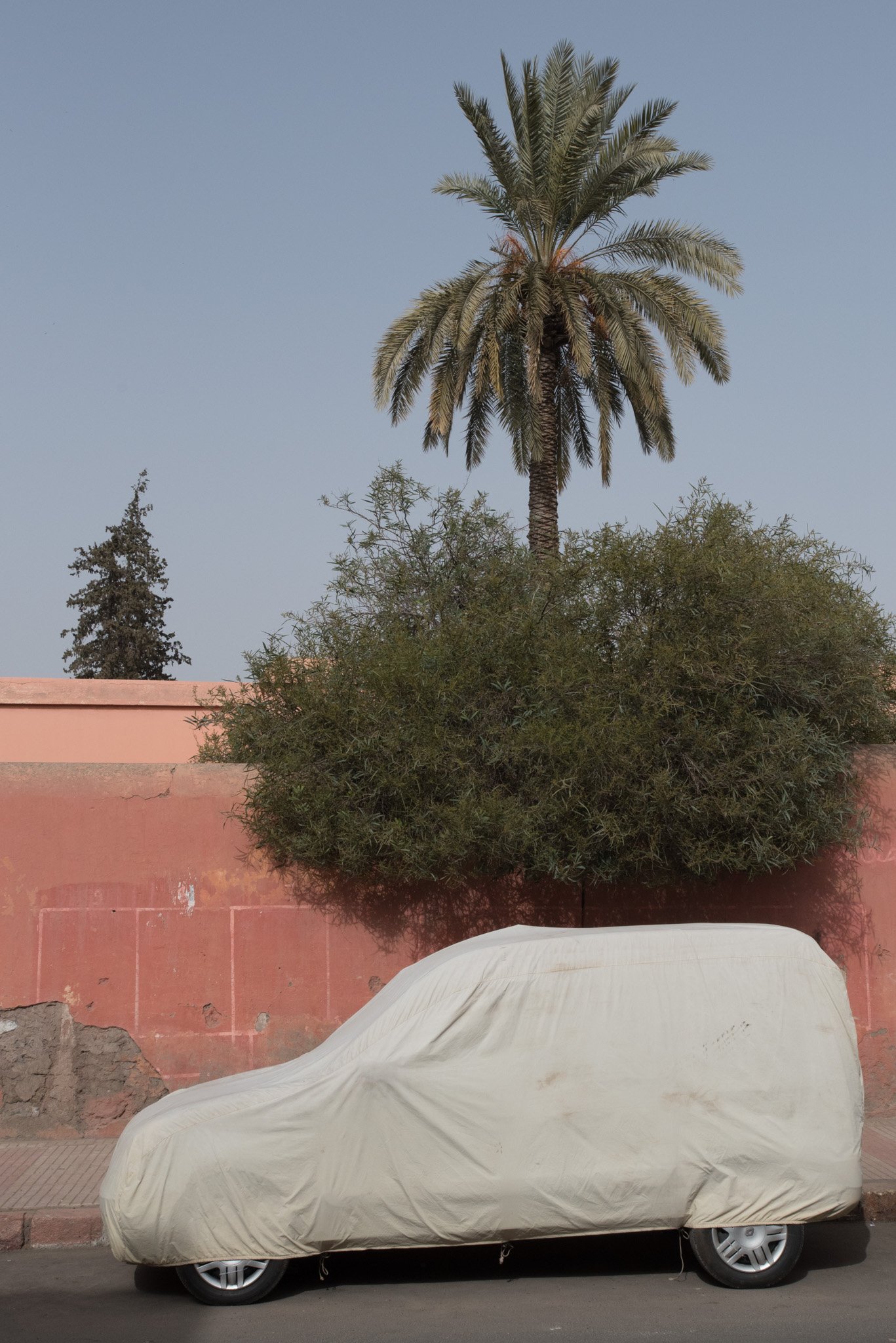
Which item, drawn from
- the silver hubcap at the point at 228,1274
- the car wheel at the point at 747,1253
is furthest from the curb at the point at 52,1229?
the car wheel at the point at 747,1253

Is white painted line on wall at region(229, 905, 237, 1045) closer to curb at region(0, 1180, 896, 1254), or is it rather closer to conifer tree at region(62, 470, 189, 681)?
curb at region(0, 1180, 896, 1254)

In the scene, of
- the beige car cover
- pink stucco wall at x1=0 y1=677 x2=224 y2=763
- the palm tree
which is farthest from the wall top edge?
the beige car cover

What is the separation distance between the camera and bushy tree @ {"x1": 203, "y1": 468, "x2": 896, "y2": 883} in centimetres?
820

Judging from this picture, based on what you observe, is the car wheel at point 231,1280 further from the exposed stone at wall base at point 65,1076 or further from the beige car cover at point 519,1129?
the exposed stone at wall base at point 65,1076

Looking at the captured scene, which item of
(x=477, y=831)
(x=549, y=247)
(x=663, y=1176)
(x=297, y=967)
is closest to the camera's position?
(x=663, y=1176)

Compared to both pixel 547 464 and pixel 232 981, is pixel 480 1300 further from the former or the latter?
pixel 547 464

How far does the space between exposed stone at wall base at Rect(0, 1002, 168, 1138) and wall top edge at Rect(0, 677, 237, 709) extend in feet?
20.4

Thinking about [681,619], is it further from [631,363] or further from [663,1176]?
[631,363]

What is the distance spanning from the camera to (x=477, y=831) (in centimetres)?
827

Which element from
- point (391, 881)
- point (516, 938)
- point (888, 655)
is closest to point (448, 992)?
point (516, 938)

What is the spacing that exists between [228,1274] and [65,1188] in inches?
82.7

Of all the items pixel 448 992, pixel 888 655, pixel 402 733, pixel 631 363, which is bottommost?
pixel 448 992

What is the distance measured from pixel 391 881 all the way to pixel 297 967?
940 mm

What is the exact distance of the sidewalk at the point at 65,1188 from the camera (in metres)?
6.61
